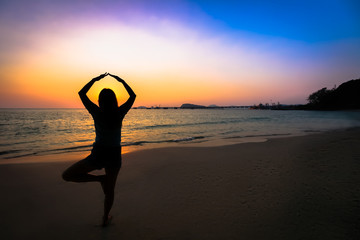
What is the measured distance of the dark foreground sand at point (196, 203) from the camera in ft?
9.73

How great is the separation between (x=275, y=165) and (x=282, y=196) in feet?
8.60

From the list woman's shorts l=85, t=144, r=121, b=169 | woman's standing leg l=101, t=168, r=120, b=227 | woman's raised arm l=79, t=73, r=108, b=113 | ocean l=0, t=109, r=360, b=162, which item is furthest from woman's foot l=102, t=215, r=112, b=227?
ocean l=0, t=109, r=360, b=162

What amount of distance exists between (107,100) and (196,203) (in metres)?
2.84

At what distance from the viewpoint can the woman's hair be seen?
105 inches

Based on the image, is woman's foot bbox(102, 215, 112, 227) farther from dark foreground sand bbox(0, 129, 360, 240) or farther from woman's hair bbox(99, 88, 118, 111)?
woman's hair bbox(99, 88, 118, 111)

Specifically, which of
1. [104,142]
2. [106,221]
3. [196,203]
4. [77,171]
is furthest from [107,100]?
[196,203]

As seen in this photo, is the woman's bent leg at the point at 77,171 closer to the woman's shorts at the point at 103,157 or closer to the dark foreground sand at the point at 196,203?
the woman's shorts at the point at 103,157

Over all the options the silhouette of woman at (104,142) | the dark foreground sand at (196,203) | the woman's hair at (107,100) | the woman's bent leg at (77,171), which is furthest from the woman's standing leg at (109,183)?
the woman's hair at (107,100)

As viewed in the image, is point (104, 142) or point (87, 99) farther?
point (87, 99)

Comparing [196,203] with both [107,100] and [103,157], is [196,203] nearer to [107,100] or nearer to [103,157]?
[103,157]

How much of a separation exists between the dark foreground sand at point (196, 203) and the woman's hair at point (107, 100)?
214cm

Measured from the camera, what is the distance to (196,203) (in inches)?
152

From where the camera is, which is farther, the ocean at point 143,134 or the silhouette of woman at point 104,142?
the ocean at point 143,134

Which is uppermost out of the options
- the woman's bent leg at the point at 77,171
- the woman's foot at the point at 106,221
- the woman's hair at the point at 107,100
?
the woman's hair at the point at 107,100
